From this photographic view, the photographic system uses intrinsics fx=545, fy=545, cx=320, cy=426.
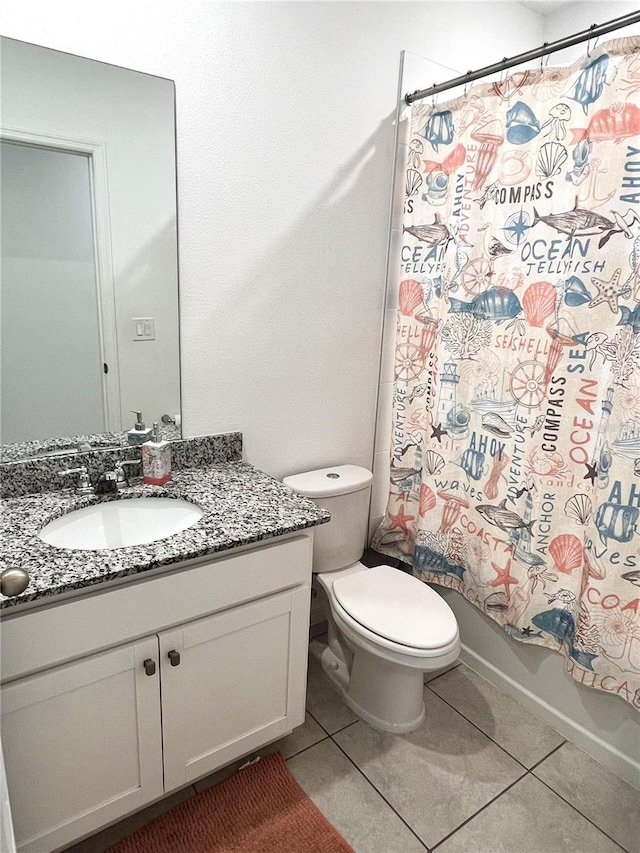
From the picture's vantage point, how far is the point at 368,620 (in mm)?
1630

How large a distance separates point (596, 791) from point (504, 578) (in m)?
0.63

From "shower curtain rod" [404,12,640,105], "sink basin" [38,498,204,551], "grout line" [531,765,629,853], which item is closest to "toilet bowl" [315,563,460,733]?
"grout line" [531,765,629,853]

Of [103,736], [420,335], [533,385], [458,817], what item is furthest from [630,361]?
[103,736]

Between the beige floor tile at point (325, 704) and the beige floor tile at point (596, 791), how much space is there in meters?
0.61

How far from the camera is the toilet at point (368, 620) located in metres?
1.57

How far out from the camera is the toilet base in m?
1.74

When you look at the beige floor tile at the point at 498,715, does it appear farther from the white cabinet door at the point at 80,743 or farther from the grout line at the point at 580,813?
the white cabinet door at the point at 80,743

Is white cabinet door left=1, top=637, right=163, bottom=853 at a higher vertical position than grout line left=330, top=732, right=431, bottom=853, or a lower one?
higher

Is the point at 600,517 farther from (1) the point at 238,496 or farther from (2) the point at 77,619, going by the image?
(2) the point at 77,619

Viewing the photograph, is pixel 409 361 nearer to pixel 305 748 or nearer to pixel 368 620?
pixel 368 620

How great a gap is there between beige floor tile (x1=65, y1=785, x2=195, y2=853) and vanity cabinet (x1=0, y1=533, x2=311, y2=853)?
6.7 inches

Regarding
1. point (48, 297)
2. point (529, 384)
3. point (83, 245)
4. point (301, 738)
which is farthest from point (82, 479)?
point (529, 384)

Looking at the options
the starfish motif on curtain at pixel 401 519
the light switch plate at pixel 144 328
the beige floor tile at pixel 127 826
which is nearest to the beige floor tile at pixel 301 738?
the beige floor tile at pixel 127 826

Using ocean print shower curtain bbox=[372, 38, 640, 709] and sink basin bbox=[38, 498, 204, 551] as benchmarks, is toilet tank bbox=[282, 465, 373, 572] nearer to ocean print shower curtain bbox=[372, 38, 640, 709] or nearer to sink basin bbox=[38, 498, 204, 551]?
ocean print shower curtain bbox=[372, 38, 640, 709]
